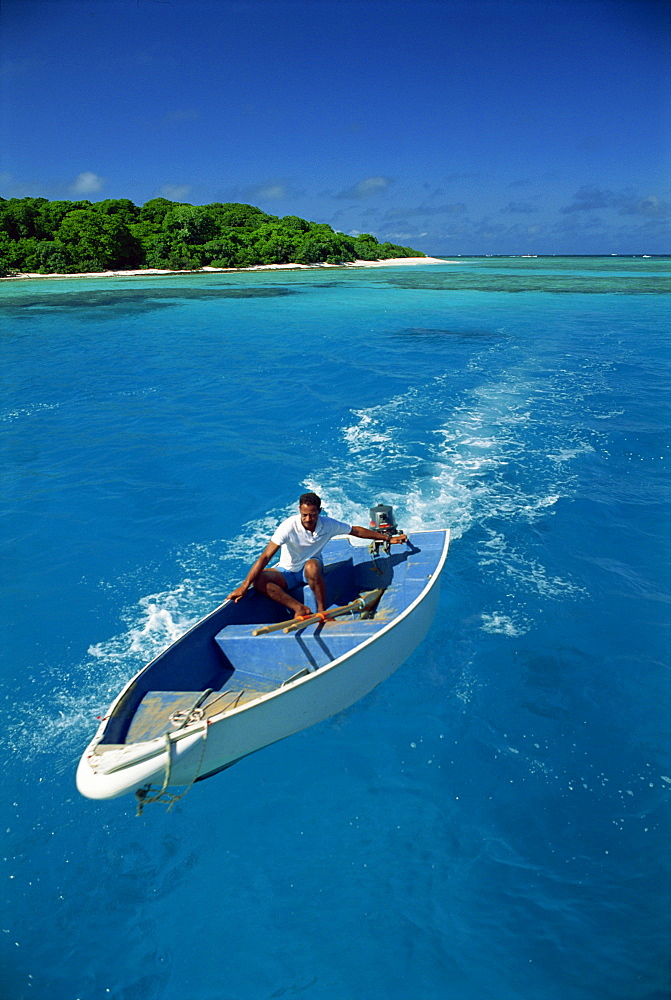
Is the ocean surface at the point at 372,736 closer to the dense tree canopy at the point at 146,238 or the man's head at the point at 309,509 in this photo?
the man's head at the point at 309,509

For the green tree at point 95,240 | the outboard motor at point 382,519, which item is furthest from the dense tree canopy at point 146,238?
the outboard motor at point 382,519

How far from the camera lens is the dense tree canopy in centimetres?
7138

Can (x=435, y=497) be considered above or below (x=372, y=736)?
above

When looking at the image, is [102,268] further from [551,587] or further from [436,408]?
[551,587]

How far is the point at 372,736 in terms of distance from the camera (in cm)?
649

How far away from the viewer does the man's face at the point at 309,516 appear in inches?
259

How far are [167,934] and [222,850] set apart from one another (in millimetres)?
779

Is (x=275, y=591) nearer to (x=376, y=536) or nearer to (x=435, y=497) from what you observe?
(x=376, y=536)

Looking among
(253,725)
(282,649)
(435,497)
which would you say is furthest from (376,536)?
(435,497)

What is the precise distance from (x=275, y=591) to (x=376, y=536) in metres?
1.74

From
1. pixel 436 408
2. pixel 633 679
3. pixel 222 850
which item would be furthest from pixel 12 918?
pixel 436 408

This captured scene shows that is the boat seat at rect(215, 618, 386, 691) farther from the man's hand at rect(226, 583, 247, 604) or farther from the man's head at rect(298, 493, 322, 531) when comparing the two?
the man's head at rect(298, 493, 322, 531)

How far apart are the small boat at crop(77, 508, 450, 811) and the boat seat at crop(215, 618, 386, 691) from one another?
0.04ft

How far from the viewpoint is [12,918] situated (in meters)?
4.86
